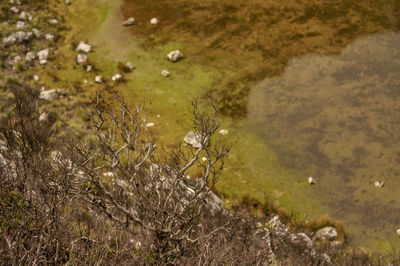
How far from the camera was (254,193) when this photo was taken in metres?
10.6

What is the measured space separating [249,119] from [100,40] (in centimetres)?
814

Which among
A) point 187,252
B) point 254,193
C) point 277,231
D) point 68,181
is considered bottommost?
point 254,193

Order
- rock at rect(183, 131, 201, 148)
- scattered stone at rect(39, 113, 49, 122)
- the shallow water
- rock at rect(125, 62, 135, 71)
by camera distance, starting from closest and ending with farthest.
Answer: the shallow water → rock at rect(183, 131, 201, 148) → scattered stone at rect(39, 113, 49, 122) → rock at rect(125, 62, 135, 71)

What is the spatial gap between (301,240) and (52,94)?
33.2 feet

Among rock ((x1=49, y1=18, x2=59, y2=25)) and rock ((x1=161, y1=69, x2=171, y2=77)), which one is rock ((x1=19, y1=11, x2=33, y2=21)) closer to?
rock ((x1=49, y1=18, x2=59, y2=25))

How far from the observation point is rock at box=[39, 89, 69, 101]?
1327cm

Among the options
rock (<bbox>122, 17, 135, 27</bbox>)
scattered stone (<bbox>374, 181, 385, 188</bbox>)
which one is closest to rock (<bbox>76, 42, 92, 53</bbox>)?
rock (<bbox>122, 17, 135, 27</bbox>)

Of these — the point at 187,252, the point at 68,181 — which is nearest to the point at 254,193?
the point at 187,252

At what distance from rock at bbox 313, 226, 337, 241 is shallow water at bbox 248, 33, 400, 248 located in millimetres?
509

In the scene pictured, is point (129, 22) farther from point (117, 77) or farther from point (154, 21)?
point (117, 77)

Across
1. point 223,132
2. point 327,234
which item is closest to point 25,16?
point 223,132

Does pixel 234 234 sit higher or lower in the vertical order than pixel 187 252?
lower

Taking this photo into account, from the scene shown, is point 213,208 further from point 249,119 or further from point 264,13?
point 264,13

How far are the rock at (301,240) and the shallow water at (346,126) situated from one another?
55.1 inches
